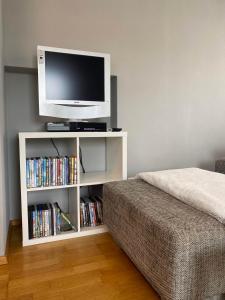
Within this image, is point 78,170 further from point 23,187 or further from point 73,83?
point 73,83

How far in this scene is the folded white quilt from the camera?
112cm

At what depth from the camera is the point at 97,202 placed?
1.97 meters

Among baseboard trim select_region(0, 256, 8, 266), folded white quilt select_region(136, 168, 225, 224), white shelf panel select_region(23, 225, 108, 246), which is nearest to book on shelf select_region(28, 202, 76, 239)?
white shelf panel select_region(23, 225, 108, 246)

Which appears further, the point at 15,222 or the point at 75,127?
the point at 15,222

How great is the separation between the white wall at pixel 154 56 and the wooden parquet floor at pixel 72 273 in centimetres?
98

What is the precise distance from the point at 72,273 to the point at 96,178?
0.76m

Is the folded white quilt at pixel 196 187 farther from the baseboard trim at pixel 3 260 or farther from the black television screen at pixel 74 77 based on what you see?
the baseboard trim at pixel 3 260

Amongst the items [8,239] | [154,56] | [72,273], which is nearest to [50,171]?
[8,239]

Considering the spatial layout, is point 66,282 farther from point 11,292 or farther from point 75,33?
point 75,33

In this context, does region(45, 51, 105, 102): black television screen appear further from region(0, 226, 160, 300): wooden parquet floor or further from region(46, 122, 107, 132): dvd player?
region(0, 226, 160, 300): wooden parquet floor

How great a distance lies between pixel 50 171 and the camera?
1.78 m

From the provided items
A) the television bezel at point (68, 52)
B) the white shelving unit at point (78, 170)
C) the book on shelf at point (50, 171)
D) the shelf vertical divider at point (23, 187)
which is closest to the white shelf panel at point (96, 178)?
the white shelving unit at point (78, 170)

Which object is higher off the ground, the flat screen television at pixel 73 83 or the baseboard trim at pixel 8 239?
the flat screen television at pixel 73 83

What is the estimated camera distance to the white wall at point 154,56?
2.01 m
